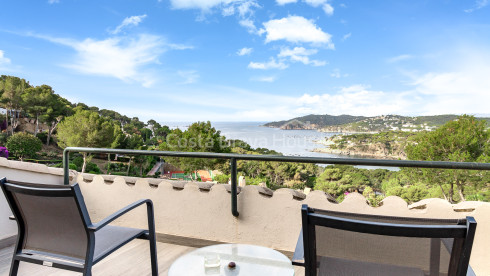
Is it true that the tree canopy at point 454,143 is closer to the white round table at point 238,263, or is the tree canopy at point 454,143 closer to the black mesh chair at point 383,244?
the white round table at point 238,263

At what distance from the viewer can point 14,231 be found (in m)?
2.51

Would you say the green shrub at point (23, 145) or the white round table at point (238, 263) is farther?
the green shrub at point (23, 145)

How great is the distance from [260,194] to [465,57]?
64.6 m

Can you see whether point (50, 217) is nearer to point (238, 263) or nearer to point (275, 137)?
point (238, 263)

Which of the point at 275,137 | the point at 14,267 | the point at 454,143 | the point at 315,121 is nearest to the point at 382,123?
the point at 454,143

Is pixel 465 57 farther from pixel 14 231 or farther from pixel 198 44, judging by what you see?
pixel 14 231

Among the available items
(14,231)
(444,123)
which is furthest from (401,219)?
(444,123)

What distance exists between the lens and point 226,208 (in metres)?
2.39

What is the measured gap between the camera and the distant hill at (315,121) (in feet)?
100

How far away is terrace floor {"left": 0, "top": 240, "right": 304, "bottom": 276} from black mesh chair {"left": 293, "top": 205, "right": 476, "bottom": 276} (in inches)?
47.1

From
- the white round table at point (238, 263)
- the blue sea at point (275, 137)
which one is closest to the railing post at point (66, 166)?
the white round table at point (238, 263)

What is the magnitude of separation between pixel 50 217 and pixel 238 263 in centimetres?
85

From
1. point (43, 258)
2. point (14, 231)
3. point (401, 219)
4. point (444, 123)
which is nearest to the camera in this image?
point (401, 219)

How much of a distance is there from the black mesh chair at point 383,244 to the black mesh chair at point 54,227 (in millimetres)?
905
